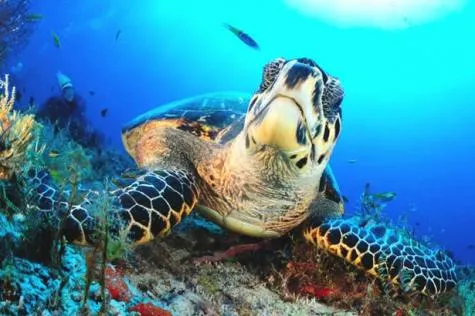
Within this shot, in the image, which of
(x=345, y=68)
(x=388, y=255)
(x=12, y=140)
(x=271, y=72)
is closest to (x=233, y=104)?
(x=271, y=72)

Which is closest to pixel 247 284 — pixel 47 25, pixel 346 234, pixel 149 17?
pixel 346 234

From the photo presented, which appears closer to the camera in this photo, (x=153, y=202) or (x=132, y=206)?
(x=132, y=206)

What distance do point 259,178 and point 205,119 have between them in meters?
1.23

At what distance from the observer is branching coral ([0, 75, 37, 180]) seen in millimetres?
2293

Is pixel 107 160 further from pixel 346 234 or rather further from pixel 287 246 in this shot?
pixel 346 234

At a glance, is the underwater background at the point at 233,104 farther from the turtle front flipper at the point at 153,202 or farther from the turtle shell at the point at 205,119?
the turtle shell at the point at 205,119

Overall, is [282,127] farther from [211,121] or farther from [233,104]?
[233,104]

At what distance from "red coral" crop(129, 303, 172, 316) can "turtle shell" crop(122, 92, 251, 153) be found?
6.17 ft

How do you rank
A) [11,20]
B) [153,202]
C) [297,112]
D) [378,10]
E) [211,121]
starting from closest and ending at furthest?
1. [297,112]
2. [153,202]
3. [211,121]
4. [11,20]
5. [378,10]

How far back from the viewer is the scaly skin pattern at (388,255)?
3.30 metres

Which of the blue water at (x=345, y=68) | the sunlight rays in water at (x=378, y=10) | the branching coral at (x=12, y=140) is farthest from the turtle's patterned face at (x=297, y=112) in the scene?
the blue water at (x=345, y=68)

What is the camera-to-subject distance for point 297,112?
2291mm

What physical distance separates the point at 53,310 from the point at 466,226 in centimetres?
8182

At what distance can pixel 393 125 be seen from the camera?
256ft
